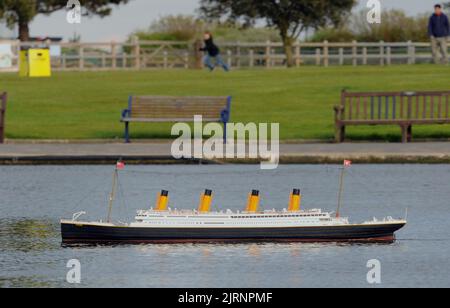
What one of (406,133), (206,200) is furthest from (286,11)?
(206,200)

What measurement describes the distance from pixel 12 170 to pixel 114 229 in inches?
401

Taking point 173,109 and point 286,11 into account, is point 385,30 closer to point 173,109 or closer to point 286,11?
point 286,11

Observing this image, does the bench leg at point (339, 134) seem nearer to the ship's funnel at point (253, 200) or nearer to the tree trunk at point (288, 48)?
the ship's funnel at point (253, 200)

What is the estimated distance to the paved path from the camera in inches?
1179

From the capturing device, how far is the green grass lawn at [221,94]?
35.8m

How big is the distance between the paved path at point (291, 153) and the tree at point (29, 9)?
48.8 m

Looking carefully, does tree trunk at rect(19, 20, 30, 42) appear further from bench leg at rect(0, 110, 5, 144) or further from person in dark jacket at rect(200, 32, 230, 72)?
bench leg at rect(0, 110, 5, 144)

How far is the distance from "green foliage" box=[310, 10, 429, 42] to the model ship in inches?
2274

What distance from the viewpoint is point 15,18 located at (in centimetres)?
8312

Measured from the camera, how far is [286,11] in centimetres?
7188

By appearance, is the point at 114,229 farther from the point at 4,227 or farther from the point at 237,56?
the point at 237,56

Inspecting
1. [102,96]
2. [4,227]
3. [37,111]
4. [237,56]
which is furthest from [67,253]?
[237,56]

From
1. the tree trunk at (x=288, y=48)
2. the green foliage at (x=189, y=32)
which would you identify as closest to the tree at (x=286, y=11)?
the tree trunk at (x=288, y=48)

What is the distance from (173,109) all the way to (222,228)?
48.2 ft
